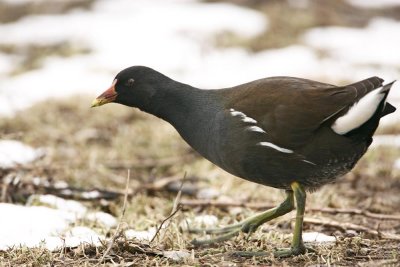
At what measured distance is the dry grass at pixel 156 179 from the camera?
147 inches

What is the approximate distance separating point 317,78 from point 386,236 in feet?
15.7

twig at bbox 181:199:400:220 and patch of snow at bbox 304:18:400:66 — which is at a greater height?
patch of snow at bbox 304:18:400:66

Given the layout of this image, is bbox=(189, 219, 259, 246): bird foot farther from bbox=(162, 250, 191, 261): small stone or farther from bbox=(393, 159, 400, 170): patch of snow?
bbox=(393, 159, 400, 170): patch of snow

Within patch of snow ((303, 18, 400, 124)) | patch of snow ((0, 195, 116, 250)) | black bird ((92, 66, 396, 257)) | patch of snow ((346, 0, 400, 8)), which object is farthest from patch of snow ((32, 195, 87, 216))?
patch of snow ((346, 0, 400, 8))

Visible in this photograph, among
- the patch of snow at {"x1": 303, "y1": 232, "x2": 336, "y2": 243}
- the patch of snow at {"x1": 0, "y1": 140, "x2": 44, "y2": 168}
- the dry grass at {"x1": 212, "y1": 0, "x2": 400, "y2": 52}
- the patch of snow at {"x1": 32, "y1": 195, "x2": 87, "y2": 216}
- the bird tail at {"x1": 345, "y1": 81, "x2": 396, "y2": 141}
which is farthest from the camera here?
the dry grass at {"x1": 212, "y1": 0, "x2": 400, "y2": 52}

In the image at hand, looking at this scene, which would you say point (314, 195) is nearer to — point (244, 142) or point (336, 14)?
point (244, 142)

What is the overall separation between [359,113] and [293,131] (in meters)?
0.37

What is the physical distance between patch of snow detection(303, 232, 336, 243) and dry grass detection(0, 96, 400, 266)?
0.39 feet

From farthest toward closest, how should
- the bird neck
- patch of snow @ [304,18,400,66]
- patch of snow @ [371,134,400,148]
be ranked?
patch of snow @ [304,18,400,66] → patch of snow @ [371,134,400,148] → the bird neck

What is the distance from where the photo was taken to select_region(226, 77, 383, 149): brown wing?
3688 millimetres

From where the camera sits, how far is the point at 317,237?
4312 millimetres

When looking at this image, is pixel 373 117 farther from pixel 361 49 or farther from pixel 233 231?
pixel 361 49

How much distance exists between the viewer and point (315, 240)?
A: 4180mm

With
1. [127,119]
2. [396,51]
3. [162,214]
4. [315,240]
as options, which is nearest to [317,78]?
[396,51]
